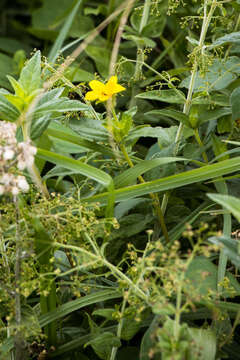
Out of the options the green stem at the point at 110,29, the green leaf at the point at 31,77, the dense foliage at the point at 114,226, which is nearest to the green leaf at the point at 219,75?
the dense foliage at the point at 114,226

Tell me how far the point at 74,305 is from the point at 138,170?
225 mm

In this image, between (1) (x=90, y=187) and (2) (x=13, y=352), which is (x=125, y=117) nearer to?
(1) (x=90, y=187)

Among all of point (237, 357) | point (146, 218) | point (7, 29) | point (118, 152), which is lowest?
point (237, 357)

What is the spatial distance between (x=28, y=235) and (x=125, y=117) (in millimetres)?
233

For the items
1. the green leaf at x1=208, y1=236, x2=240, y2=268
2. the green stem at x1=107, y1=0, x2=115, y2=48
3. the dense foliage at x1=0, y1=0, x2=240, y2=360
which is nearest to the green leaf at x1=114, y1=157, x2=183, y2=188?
the dense foliage at x1=0, y1=0, x2=240, y2=360


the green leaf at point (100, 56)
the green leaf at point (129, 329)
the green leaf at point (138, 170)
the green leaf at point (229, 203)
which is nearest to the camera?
the green leaf at point (229, 203)

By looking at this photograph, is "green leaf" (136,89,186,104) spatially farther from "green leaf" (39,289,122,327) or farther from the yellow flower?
"green leaf" (39,289,122,327)

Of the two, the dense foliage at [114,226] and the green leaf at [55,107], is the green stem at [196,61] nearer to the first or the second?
the dense foliage at [114,226]

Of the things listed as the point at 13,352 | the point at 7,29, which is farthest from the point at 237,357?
the point at 7,29

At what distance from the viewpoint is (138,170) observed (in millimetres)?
773

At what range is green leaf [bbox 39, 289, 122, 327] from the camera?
0.69 meters

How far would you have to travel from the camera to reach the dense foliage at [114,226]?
22.5 inches

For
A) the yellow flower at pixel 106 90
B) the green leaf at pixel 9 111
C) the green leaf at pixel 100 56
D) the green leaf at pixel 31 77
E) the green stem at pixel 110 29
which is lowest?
the green leaf at pixel 9 111

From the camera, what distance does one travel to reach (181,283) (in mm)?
514
